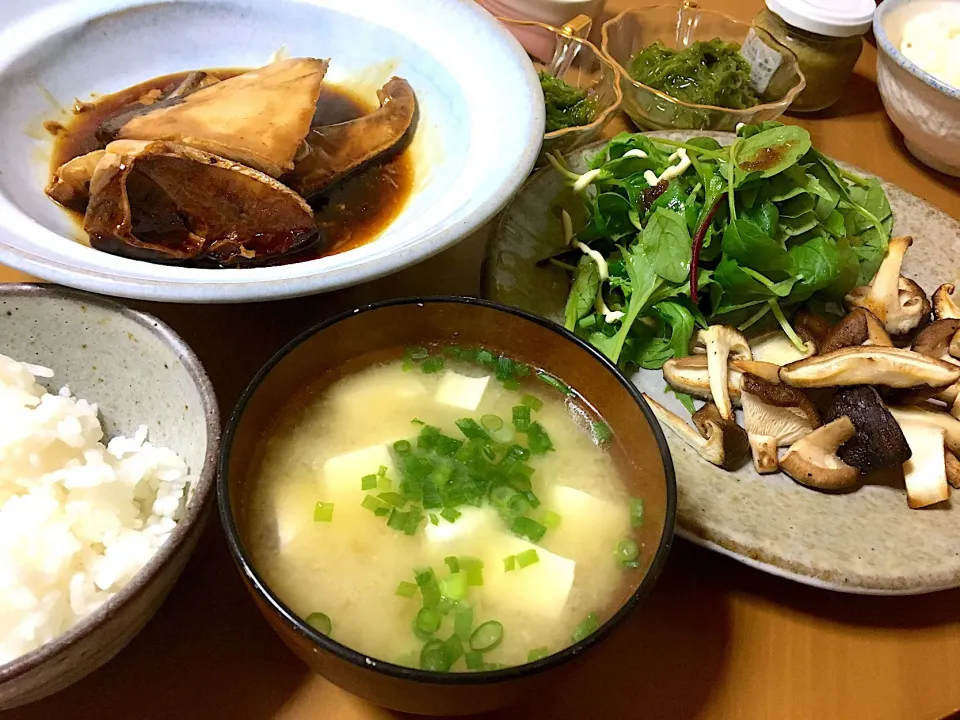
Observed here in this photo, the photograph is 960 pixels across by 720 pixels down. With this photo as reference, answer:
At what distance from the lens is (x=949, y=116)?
195cm

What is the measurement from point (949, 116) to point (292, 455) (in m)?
1.91

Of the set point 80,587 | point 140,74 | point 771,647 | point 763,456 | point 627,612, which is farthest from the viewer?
A: point 140,74

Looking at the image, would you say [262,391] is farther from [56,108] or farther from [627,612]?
[56,108]

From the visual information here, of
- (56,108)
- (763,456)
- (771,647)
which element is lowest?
(771,647)

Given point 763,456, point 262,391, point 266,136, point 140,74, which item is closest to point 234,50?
point 140,74

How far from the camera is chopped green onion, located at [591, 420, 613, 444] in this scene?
42.6 inches

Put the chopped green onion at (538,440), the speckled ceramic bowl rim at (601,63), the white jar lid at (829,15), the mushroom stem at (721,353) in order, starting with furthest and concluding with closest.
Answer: the white jar lid at (829,15)
the speckled ceramic bowl rim at (601,63)
the mushroom stem at (721,353)
the chopped green onion at (538,440)

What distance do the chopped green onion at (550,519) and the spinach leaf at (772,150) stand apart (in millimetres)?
926

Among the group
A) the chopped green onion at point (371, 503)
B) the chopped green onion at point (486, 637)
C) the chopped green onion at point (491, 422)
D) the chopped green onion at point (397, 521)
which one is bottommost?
the chopped green onion at point (486, 637)

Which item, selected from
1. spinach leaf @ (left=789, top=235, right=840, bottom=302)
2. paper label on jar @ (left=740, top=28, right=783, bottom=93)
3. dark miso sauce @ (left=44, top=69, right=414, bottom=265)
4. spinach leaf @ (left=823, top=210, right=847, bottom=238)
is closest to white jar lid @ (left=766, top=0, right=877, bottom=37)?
paper label on jar @ (left=740, top=28, right=783, bottom=93)

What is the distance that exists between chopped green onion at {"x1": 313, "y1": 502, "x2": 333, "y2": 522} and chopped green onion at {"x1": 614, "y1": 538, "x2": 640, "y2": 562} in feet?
1.25

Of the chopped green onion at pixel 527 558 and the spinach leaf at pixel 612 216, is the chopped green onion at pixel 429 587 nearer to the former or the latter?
the chopped green onion at pixel 527 558

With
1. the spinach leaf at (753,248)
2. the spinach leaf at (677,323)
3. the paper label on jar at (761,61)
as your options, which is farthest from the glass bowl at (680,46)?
the spinach leaf at (677,323)

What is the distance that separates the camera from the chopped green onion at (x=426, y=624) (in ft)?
2.92
